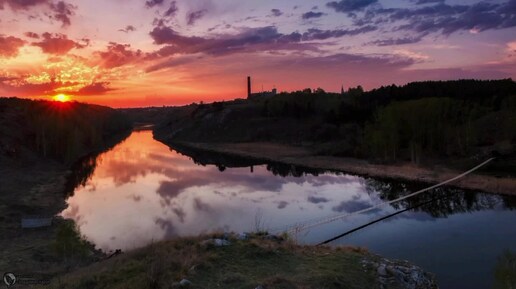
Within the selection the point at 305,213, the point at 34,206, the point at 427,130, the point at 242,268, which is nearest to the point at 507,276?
the point at 242,268

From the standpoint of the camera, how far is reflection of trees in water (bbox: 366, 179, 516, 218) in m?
47.2

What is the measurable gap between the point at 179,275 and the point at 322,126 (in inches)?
4330

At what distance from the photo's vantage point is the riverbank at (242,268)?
16641 mm

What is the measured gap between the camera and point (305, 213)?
152ft

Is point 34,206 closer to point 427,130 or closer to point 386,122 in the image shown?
point 386,122

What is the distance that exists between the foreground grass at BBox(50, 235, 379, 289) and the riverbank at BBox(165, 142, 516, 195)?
42.7 meters

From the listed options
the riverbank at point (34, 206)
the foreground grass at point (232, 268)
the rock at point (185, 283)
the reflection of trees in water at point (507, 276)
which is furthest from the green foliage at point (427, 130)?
the rock at point (185, 283)

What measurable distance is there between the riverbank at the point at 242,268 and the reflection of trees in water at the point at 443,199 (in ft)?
91.2

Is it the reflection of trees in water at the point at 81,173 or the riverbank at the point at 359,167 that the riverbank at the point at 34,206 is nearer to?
the reflection of trees in water at the point at 81,173

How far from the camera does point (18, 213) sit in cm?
4422

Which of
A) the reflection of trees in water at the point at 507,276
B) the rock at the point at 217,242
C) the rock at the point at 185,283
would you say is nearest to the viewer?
the rock at the point at 185,283

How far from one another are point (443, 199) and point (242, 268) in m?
40.6

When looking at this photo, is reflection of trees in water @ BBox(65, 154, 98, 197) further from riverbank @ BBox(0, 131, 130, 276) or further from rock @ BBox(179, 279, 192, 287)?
rock @ BBox(179, 279, 192, 287)

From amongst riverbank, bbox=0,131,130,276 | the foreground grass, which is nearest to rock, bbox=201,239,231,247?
the foreground grass
